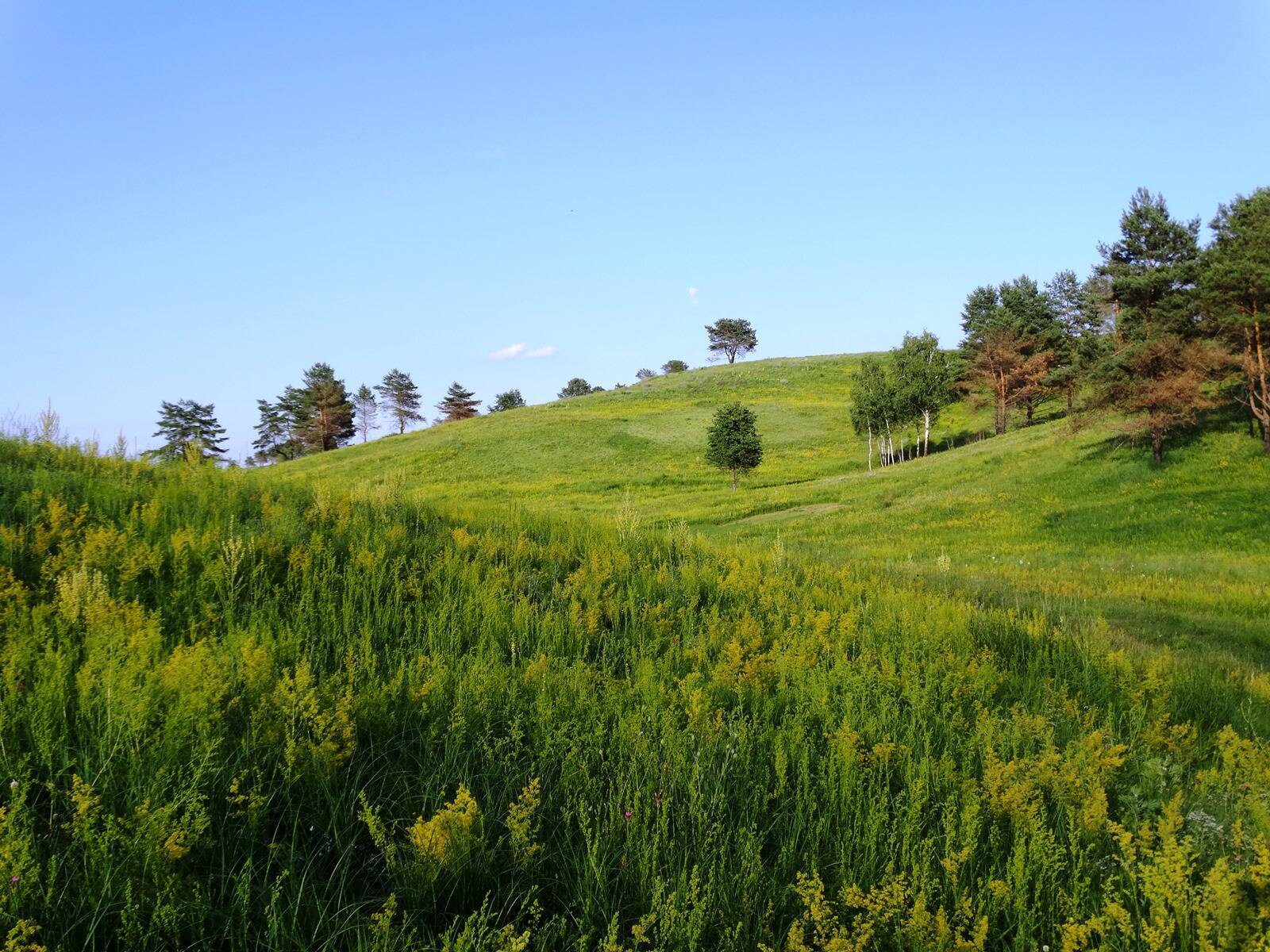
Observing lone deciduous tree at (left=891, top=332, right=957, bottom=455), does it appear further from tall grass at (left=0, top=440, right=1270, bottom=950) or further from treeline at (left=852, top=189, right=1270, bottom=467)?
tall grass at (left=0, top=440, right=1270, bottom=950)

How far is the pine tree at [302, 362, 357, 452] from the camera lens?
3556 inches

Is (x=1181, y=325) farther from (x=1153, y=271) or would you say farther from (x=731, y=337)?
(x=731, y=337)

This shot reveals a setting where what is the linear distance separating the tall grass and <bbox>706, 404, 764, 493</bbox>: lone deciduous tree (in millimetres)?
38097

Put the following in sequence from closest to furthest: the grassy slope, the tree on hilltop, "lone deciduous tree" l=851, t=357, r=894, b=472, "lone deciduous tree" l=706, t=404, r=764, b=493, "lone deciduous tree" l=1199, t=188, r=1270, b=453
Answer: the grassy slope
"lone deciduous tree" l=1199, t=188, r=1270, b=453
"lone deciduous tree" l=706, t=404, r=764, b=493
"lone deciduous tree" l=851, t=357, r=894, b=472
the tree on hilltop

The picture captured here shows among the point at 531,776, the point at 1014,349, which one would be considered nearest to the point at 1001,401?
the point at 1014,349

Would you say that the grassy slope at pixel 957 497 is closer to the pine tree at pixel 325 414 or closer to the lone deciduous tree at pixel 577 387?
the pine tree at pixel 325 414

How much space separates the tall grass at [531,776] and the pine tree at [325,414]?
93.0m

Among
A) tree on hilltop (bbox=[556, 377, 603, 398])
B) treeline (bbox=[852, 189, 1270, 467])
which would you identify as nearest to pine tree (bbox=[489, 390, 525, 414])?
tree on hilltop (bbox=[556, 377, 603, 398])

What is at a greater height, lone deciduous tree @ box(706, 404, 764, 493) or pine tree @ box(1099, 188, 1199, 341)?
pine tree @ box(1099, 188, 1199, 341)

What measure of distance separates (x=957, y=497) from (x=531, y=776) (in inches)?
1151

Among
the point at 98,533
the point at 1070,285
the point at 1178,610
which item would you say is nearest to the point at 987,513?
the point at 1178,610

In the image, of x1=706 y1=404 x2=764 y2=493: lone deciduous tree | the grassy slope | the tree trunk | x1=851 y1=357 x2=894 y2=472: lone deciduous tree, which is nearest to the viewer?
the grassy slope

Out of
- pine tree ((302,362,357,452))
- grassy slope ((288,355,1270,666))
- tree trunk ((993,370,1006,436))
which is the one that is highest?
pine tree ((302,362,357,452))

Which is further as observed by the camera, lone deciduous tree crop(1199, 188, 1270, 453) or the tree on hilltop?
the tree on hilltop
